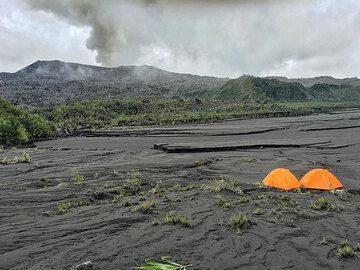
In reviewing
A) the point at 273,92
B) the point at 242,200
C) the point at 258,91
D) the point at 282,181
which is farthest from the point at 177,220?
the point at 273,92

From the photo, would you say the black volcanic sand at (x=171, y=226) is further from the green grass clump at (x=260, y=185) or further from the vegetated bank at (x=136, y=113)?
the vegetated bank at (x=136, y=113)

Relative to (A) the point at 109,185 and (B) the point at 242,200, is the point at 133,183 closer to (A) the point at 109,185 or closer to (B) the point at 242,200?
(A) the point at 109,185

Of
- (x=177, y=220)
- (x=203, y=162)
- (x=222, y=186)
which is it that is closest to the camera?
(x=177, y=220)

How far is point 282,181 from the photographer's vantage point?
37.4 ft

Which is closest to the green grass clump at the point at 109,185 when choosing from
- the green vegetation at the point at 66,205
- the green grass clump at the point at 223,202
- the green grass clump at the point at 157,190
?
the green grass clump at the point at 157,190

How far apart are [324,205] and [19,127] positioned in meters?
26.7

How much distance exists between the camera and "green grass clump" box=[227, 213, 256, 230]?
8062 millimetres

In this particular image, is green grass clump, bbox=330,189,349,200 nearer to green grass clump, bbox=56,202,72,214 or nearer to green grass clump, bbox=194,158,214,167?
green grass clump, bbox=194,158,214,167

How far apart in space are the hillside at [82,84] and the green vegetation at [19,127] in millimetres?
36198

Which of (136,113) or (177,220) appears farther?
(136,113)

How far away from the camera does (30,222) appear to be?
849cm

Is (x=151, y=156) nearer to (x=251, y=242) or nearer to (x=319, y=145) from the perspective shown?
(x=319, y=145)

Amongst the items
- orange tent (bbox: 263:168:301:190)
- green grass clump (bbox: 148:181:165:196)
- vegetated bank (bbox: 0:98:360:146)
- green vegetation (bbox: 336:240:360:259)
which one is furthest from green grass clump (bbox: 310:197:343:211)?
vegetated bank (bbox: 0:98:360:146)

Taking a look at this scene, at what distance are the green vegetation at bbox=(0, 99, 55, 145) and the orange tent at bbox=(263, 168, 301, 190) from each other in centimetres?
2273
